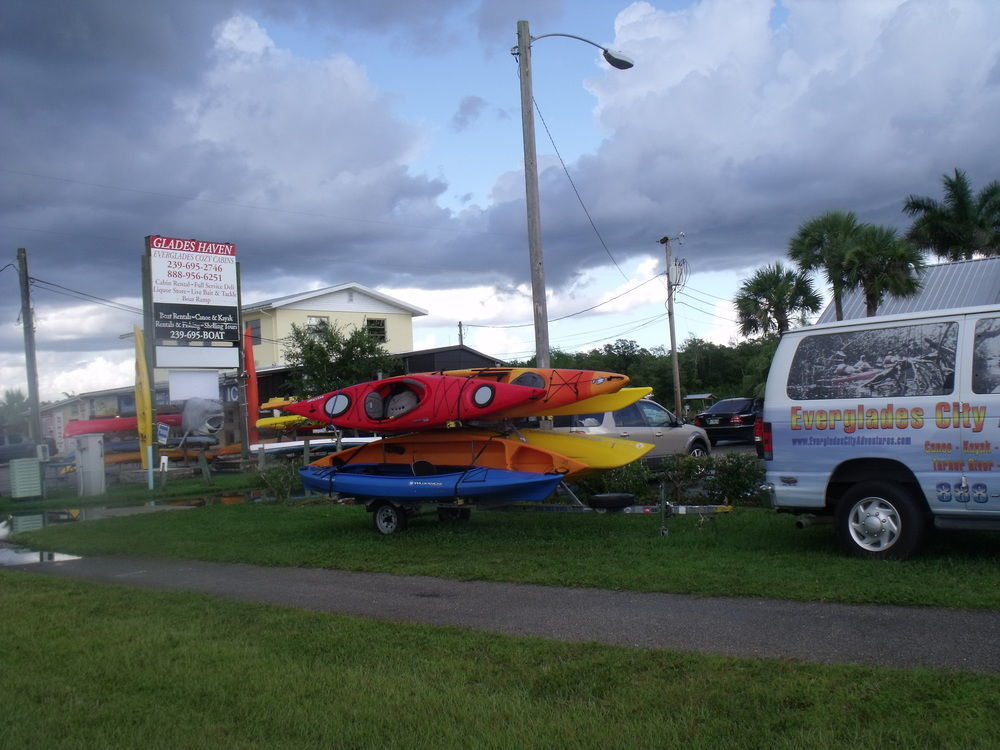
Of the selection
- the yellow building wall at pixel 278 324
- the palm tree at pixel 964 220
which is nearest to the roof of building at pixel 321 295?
the yellow building wall at pixel 278 324

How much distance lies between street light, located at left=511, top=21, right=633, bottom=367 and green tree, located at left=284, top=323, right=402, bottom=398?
1195cm

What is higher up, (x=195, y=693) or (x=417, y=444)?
(x=417, y=444)

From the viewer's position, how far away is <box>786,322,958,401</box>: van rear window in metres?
8.12

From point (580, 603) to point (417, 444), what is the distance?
494 cm

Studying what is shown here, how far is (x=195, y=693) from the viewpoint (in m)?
5.38

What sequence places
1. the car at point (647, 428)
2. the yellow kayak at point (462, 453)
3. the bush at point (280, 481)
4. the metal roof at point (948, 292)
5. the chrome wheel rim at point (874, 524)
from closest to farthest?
the chrome wheel rim at point (874, 524) → the yellow kayak at point (462, 453) → the car at point (647, 428) → the bush at point (280, 481) → the metal roof at point (948, 292)

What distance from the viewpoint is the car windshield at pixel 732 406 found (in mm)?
25875

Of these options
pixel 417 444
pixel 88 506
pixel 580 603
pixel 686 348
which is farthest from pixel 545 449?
pixel 686 348

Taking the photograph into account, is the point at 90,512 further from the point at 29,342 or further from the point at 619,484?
the point at 29,342

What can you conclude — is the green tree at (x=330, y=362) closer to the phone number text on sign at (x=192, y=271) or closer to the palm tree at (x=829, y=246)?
the phone number text on sign at (x=192, y=271)

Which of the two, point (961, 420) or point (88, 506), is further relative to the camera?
point (88, 506)

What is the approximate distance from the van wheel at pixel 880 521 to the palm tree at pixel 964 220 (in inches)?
1636

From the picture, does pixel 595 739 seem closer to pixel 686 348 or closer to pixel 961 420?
pixel 961 420

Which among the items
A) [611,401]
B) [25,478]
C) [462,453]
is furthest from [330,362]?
[611,401]
